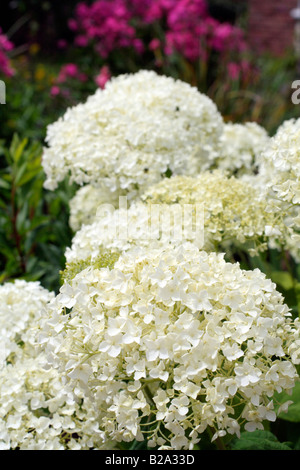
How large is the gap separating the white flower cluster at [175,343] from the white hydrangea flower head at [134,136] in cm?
53

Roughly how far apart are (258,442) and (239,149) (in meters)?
0.99

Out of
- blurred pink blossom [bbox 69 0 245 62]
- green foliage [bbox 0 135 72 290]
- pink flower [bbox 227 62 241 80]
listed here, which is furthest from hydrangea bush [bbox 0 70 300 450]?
blurred pink blossom [bbox 69 0 245 62]

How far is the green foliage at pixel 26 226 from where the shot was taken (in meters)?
1.84

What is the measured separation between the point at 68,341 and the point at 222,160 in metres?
1.07

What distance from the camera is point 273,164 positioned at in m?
1.14

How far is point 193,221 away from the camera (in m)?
1.15

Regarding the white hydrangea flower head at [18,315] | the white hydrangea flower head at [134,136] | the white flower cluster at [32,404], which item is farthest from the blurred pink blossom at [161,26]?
the white flower cluster at [32,404]

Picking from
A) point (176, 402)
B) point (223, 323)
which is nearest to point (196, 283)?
point (223, 323)

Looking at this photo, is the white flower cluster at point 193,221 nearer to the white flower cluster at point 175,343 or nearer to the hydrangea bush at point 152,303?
the hydrangea bush at point 152,303

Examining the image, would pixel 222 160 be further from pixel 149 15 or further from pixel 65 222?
pixel 149 15

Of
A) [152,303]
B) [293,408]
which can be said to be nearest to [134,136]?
[152,303]

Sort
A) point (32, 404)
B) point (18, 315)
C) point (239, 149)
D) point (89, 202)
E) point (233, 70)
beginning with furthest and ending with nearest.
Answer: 1. point (233, 70)
2. point (239, 149)
3. point (89, 202)
4. point (18, 315)
5. point (32, 404)

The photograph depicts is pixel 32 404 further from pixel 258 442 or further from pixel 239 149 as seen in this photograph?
pixel 239 149
